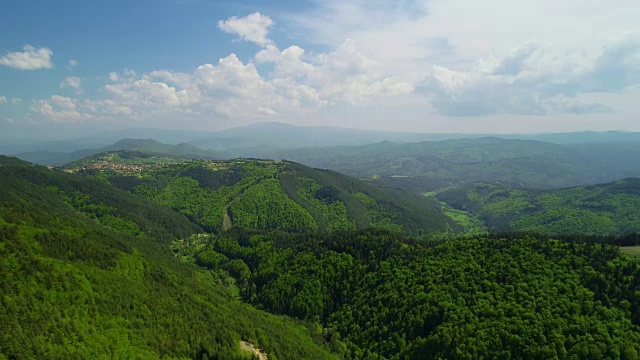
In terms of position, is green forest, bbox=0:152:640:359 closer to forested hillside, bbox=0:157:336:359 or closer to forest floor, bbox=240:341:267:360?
forested hillside, bbox=0:157:336:359

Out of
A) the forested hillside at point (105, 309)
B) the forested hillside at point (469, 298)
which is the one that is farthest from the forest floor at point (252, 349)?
the forested hillside at point (469, 298)

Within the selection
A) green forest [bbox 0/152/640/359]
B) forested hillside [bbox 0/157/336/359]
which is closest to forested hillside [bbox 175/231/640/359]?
→ green forest [bbox 0/152/640/359]

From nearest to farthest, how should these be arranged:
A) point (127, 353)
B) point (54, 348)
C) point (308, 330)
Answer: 1. point (54, 348)
2. point (127, 353)
3. point (308, 330)

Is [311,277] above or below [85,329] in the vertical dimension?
below

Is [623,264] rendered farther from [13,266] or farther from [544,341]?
[13,266]

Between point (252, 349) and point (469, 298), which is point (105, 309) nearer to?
point (252, 349)

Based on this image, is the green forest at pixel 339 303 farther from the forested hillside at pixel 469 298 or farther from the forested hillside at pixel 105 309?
the forested hillside at pixel 469 298

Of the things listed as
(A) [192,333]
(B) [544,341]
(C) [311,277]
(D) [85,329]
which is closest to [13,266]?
(D) [85,329]
